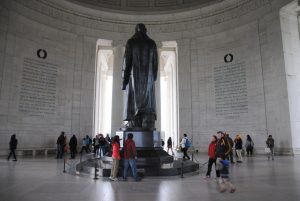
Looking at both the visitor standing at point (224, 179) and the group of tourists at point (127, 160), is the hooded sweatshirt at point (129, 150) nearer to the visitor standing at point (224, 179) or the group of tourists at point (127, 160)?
the group of tourists at point (127, 160)

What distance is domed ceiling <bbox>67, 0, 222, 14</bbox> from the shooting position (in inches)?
866

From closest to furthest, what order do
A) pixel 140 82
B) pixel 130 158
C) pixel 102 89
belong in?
pixel 130 158, pixel 140 82, pixel 102 89

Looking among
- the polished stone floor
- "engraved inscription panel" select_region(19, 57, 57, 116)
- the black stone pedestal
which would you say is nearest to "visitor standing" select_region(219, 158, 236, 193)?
the polished stone floor

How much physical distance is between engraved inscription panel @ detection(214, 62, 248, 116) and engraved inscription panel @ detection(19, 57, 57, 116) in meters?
12.8

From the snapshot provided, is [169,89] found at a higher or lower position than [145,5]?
lower

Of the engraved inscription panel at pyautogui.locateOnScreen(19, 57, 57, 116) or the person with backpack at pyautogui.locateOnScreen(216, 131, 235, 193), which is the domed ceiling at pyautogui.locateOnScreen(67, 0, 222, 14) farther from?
the person with backpack at pyautogui.locateOnScreen(216, 131, 235, 193)

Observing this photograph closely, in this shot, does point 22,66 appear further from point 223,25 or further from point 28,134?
point 223,25

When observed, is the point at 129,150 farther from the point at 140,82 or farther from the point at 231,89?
the point at 231,89

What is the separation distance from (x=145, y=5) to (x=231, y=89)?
10806 mm

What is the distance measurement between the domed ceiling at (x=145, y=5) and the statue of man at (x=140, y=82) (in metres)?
14.4

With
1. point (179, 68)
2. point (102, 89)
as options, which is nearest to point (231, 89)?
point (179, 68)

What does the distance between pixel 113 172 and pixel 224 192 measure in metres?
3.04

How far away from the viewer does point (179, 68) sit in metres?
22.1

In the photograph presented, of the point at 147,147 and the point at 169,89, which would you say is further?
the point at 169,89
